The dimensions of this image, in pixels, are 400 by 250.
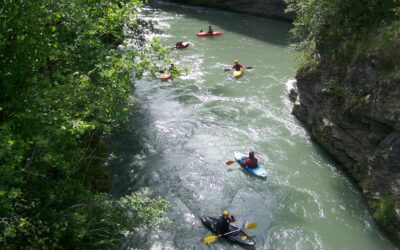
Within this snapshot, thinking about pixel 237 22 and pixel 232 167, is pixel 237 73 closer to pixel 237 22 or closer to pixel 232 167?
pixel 232 167

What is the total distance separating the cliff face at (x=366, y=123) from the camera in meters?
11.7

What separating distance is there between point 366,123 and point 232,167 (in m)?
4.89

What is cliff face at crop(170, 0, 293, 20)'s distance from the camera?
107 feet

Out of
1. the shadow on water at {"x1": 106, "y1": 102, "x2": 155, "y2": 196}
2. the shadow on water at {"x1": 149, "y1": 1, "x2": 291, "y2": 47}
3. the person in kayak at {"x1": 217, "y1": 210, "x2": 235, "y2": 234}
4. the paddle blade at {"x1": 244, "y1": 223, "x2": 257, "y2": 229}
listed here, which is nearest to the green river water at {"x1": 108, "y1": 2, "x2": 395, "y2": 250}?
the shadow on water at {"x1": 106, "y1": 102, "x2": 155, "y2": 196}

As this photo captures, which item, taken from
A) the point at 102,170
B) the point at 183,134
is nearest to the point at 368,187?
the point at 183,134

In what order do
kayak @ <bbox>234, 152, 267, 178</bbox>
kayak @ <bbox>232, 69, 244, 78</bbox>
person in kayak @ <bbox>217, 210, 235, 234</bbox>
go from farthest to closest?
kayak @ <bbox>232, 69, 244, 78</bbox>, kayak @ <bbox>234, 152, 267, 178</bbox>, person in kayak @ <bbox>217, 210, 235, 234</bbox>

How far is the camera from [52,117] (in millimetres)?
6719

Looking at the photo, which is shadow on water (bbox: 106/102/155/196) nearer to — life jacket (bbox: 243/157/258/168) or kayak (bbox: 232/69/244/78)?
life jacket (bbox: 243/157/258/168)

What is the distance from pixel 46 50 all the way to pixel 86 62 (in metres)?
1.89

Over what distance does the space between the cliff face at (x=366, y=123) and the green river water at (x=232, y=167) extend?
2.17 ft

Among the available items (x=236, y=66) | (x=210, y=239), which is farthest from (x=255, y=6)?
(x=210, y=239)

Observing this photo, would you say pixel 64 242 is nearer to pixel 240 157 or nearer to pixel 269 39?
pixel 240 157

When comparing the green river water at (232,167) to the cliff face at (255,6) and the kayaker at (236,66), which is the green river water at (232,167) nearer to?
the kayaker at (236,66)

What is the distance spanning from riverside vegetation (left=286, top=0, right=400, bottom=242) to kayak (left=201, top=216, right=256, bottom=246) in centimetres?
408
